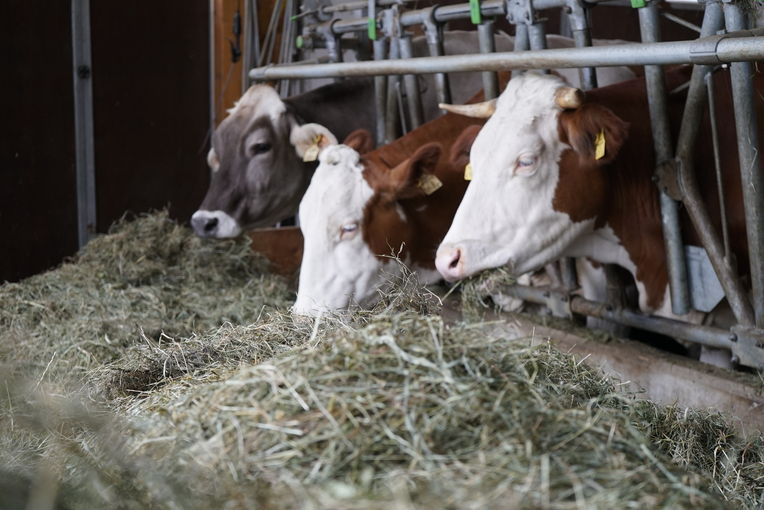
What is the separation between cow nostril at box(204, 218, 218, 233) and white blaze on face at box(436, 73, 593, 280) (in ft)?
7.48

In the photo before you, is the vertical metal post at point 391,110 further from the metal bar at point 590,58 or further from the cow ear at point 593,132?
the cow ear at point 593,132

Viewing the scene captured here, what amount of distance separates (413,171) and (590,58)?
1314mm

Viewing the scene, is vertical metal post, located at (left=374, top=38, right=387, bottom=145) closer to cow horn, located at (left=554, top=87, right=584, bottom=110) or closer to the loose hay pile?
cow horn, located at (left=554, top=87, right=584, bottom=110)

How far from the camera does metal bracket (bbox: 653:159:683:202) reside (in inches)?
148

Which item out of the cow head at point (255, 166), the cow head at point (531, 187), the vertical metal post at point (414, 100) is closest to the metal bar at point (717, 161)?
the cow head at point (531, 187)

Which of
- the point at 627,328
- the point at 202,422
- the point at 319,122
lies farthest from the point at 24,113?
the point at 202,422

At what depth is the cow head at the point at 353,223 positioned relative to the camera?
4.28 metres

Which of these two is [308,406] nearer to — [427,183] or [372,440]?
[372,440]

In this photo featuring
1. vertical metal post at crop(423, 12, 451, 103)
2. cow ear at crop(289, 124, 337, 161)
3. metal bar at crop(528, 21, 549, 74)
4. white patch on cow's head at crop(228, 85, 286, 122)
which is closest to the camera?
metal bar at crop(528, 21, 549, 74)

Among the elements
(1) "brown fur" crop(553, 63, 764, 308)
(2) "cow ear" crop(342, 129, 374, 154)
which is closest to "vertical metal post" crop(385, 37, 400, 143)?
(2) "cow ear" crop(342, 129, 374, 154)

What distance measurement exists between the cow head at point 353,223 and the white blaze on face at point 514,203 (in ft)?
1.73

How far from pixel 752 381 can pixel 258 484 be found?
8.42ft

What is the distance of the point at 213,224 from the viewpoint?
5.68 meters

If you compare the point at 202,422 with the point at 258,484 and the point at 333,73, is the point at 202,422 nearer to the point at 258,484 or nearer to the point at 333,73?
the point at 258,484
